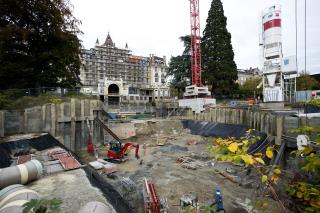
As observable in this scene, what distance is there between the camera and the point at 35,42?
Result: 1942 centimetres

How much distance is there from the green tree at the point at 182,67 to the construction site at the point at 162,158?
20941 mm

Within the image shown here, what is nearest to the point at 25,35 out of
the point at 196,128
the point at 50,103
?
the point at 50,103

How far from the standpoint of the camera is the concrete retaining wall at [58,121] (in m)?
13.6

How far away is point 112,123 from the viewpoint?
25.1 metres

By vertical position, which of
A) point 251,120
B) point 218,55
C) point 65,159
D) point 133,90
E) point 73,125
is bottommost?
point 65,159

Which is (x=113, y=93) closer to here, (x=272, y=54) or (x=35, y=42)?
(x=35, y=42)

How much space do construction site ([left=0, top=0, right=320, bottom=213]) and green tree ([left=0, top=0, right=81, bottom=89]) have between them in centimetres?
543

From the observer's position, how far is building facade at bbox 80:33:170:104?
193 feet

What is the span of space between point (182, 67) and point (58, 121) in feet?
122

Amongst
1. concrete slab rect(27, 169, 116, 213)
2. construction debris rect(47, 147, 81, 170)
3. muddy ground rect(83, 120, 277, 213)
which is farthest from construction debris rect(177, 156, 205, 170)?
concrete slab rect(27, 169, 116, 213)

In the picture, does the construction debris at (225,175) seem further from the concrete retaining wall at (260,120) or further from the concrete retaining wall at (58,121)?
the concrete retaining wall at (58,121)

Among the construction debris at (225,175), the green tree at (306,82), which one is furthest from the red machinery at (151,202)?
the green tree at (306,82)

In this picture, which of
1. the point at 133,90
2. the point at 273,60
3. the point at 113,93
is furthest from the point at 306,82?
the point at 113,93

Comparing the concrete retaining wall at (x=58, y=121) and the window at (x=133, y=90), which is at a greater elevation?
the window at (x=133, y=90)
